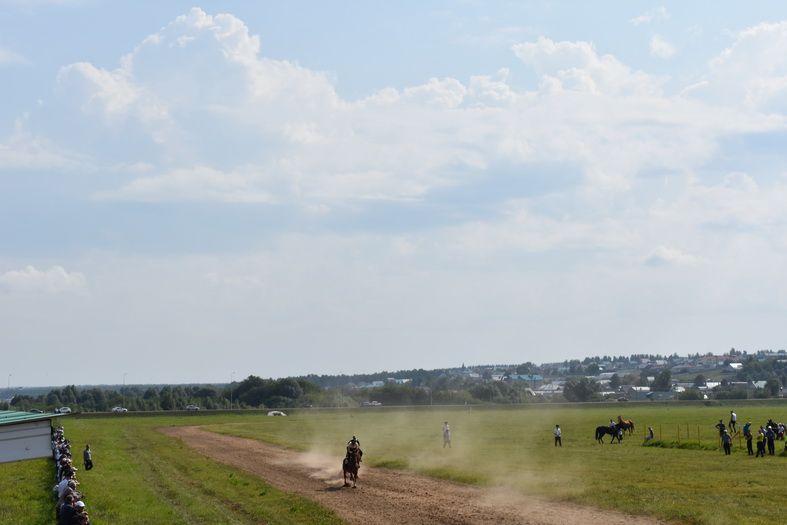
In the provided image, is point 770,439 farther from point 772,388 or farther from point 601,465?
point 772,388

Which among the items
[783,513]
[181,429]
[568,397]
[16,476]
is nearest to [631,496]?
[783,513]

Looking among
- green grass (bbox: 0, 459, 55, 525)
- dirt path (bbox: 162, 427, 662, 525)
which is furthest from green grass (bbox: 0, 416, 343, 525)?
dirt path (bbox: 162, 427, 662, 525)

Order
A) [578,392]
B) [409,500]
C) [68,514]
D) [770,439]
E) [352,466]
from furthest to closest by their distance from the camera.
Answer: [578,392]
[770,439]
[352,466]
[409,500]
[68,514]

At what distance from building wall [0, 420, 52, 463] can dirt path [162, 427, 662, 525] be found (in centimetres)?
1221

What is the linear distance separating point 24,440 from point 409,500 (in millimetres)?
17051

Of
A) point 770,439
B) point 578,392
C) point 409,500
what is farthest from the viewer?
point 578,392

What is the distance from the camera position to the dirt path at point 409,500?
2747cm

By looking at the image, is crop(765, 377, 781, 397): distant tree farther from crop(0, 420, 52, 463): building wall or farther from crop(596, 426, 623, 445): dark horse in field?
crop(0, 420, 52, 463): building wall

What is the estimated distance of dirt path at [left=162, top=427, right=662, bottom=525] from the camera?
2747cm

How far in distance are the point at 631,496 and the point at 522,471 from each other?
351 inches

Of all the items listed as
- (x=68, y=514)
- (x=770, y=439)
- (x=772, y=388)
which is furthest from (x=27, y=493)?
(x=772, y=388)

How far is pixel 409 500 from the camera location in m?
31.9

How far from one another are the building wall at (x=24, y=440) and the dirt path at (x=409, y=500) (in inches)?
481

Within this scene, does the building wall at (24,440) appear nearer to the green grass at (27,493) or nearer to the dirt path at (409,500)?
the green grass at (27,493)
